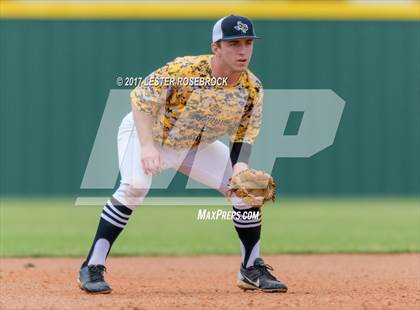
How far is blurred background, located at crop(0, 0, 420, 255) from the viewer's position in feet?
47.1

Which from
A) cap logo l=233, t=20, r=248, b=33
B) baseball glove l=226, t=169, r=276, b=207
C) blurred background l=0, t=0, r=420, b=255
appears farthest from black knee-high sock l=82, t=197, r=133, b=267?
blurred background l=0, t=0, r=420, b=255

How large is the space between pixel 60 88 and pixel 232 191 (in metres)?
9.54

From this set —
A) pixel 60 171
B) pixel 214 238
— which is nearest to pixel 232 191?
pixel 214 238

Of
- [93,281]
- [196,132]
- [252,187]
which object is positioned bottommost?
[93,281]

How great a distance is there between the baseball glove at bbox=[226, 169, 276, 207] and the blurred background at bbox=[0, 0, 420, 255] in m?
8.74

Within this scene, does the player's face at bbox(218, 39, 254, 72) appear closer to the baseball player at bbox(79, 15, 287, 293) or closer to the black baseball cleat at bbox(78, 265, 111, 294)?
the baseball player at bbox(79, 15, 287, 293)

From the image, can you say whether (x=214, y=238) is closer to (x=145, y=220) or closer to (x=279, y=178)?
(x=145, y=220)

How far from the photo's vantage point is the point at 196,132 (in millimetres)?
5570

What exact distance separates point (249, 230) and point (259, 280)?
31cm

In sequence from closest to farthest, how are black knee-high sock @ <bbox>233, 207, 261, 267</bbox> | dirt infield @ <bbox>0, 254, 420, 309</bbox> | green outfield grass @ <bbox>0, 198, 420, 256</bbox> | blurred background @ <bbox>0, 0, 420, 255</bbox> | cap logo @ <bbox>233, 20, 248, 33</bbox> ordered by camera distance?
dirt infield @ <bbox>0, 254, 420, 309</bbox>
cap logo @ <bbox>233, 20, 248, 33</bbox>
black knee-high sock @ <bbox>233, 207, 261, 267</bbox>
green outfield grass @ <bbox>0, 198, 420, 256</bbox>
blurred background @ <bbox>0, 0, 420, 255</bbox>

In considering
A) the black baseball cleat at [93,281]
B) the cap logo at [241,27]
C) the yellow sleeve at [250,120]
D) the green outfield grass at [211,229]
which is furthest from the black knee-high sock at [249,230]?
the green outfield grass at [211,229]

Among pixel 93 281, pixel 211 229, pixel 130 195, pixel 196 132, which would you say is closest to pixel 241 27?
pixel 196 132

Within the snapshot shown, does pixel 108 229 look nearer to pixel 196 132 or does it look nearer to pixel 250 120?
pixel 196 132

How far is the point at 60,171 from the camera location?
1434cm
